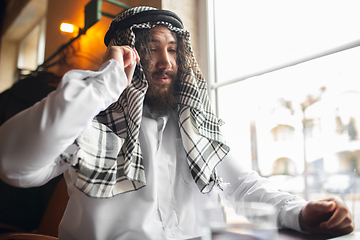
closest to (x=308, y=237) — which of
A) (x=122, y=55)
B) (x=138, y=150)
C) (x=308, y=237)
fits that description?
(x=308, y=237)

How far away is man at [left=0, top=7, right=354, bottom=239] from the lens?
62cm

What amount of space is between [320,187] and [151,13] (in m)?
1.01

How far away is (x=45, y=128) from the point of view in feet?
1.92

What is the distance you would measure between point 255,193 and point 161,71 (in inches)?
24.5

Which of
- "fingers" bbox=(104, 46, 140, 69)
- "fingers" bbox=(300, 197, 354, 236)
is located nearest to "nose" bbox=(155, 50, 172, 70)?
"fingers" bbox=(104, 46, 140, 69)

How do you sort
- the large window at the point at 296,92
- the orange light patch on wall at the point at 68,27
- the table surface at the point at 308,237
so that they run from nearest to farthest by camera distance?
the table surface at the point at 308,237
the large window at the point at 296,92
the orange light patch on wall at the point at 68,27

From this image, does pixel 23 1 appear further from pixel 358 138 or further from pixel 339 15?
pixel 358 138

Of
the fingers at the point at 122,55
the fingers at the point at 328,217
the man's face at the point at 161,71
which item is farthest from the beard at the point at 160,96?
the fingers at the point at 328,217

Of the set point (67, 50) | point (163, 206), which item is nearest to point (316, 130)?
point (163, 206)

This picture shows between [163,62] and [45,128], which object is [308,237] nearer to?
[45,128]

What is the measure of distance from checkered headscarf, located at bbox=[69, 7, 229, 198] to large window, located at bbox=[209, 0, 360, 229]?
36 centimetres

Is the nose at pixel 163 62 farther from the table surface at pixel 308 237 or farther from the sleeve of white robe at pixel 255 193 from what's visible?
the table surface at pixel 308 237

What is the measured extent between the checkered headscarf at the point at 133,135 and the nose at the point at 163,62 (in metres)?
0.10

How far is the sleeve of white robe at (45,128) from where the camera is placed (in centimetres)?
59
